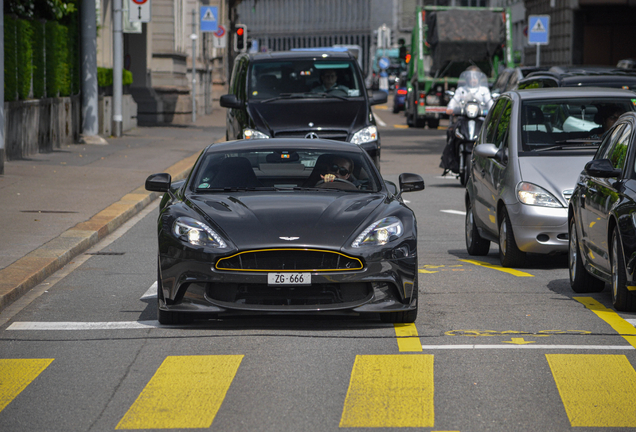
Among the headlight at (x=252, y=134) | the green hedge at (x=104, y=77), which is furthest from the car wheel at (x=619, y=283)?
the green hedge at (x=104, y=77)

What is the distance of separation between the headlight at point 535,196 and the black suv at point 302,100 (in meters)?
6.33

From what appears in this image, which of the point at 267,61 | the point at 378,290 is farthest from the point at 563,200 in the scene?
the point at 267,61

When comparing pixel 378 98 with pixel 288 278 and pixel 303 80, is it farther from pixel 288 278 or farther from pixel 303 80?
pixel 288 278

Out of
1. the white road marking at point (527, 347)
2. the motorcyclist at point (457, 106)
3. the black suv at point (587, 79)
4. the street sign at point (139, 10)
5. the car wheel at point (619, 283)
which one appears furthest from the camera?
the street sign at point (139, 10)

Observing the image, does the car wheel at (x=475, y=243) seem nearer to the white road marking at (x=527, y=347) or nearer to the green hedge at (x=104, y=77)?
the white road marking at (x=527, y=347)

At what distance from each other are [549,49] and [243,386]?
49.3 meters

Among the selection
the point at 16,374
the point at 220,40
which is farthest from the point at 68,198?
the point at 220,40

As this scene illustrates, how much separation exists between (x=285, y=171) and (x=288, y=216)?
130cm

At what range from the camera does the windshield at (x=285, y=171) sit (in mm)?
8492

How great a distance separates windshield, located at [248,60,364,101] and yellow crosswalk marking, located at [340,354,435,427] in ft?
36.9

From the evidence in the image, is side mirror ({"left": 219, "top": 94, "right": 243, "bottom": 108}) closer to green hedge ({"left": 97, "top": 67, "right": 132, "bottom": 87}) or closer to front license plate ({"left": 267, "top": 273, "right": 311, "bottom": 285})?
front license plate ({"left": 267, "top": 273, "right": 311, "bottom": 285})

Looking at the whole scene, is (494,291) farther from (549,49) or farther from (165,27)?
(549,49)

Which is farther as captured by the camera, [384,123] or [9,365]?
[384,123]

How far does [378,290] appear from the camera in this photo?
24.2 feet
